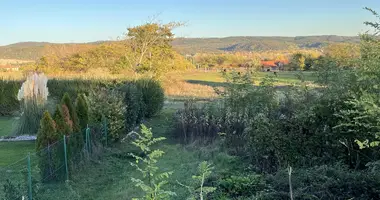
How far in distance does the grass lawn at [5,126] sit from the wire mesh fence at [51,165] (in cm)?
514

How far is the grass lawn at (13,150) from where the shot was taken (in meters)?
8.63

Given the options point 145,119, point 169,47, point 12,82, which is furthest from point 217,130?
point 169,47

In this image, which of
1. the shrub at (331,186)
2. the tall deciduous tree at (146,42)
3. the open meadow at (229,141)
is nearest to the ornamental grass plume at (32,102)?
the open meadow at (229,141)

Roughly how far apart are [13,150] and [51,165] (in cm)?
384

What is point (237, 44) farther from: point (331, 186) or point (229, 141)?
point (331, 186)

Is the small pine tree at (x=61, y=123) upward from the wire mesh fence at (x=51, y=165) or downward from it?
upward

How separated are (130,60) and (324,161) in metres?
20.7

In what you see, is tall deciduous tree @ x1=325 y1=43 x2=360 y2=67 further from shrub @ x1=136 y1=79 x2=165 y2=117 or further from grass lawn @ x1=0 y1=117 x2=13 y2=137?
grass lawn @ x1=0 y1=117 x2=13 y2=137

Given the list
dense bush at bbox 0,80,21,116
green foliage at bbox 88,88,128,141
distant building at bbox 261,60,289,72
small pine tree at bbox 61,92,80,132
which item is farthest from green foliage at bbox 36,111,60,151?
distant building at bbox 261,60,289,72

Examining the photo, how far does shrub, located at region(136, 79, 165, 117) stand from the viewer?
14.4 meters

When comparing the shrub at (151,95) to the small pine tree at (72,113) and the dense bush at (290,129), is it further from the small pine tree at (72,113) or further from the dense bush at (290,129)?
the small pine tree at (72,113)

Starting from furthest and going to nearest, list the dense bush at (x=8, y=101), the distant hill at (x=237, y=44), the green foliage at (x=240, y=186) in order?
the distant hill at (x=237, y=44)
the dense bush at (x=8, y=101)
the green foliage at (x=240, y=186)

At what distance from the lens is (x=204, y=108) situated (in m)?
10.6

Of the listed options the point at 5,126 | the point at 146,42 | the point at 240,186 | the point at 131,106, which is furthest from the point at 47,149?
the point at 146,42
